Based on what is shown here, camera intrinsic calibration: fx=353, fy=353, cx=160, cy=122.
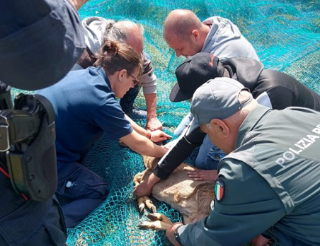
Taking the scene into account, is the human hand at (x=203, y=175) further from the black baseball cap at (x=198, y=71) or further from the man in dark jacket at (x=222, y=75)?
the black baseball cap at (x=198, y=71)

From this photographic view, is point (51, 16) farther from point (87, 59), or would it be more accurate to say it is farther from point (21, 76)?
point (87, 59)

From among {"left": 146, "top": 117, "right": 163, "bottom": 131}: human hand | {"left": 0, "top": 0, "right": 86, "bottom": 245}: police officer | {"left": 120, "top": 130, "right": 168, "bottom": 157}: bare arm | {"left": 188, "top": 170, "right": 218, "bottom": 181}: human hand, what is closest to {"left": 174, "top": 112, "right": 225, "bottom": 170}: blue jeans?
{"left": 188, "top": 170, "right": 218, "bottom": 181}: human hand

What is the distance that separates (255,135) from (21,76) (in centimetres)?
124

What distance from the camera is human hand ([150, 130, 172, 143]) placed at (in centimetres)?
329

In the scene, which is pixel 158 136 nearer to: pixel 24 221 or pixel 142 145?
pixel 142 145

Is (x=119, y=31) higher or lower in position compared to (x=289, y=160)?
lower

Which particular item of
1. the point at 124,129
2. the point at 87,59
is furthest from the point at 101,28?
the point at 124,129

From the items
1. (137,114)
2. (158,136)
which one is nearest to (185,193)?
(158,136)

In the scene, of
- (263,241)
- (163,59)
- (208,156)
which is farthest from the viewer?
(163,59)

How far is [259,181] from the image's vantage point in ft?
5.70

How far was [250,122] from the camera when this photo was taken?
1.96m

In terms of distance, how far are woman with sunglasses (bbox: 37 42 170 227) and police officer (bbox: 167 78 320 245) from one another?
2.65 feet

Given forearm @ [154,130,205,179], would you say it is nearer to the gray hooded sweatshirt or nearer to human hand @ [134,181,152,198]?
human hand @ [134,181,152,198]

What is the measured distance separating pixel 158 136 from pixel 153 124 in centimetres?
31
